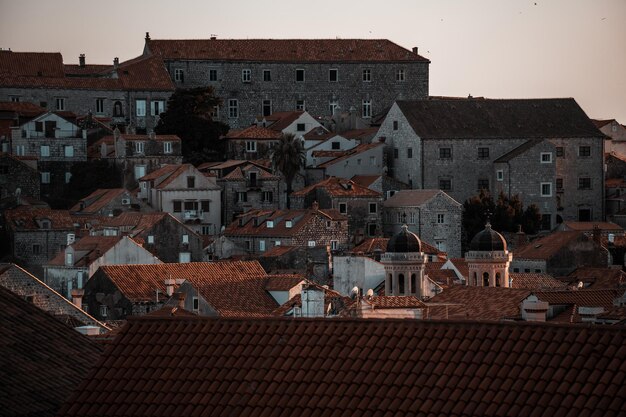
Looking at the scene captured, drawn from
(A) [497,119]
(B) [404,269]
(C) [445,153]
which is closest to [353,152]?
(C) [445,153]

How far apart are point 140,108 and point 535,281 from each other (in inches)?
1544

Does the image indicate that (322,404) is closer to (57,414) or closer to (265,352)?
(265,352)

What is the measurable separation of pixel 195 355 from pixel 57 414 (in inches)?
52.5

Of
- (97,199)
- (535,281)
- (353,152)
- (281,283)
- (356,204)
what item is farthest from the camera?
(353,152)

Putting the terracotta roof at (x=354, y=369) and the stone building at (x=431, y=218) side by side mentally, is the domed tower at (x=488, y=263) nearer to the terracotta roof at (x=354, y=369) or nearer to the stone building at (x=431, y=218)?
the stone building at (x=431, y=218)

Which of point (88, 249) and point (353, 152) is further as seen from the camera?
point (353, 152)

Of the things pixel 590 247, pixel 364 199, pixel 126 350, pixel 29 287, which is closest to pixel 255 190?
pixel 364 199

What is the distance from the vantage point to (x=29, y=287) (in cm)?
5516

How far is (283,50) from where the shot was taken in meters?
119

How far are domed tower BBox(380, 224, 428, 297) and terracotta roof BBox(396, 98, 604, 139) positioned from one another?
3210cm

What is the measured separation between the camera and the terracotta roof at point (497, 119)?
334 ft

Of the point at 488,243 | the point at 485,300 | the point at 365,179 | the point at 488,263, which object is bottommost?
the point at 485,300

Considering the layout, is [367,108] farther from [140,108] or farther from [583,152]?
[583,152]

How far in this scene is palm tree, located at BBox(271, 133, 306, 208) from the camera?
100688mm
